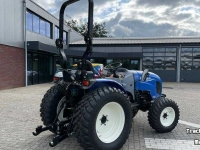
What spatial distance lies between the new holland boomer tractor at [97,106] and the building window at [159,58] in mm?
17512

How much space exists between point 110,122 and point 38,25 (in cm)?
1443

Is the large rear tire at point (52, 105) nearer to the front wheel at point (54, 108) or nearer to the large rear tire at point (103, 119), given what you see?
the front wheel at point (54, 108)

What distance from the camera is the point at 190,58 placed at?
845 inches

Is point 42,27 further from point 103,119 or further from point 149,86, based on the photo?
point 103,119

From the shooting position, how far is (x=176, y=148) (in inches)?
150

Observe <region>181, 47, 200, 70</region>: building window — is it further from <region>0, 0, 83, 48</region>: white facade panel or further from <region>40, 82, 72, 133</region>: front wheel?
<region>40, 82, 72, 133</region>: front wheel

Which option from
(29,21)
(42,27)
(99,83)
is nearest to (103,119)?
(99,83)

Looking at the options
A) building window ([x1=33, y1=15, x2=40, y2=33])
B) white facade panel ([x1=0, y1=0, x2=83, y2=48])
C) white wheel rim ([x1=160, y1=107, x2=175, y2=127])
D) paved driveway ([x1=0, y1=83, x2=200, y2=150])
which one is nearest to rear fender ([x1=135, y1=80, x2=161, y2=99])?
white wheel rim ([x1=160, y1=107, x2=175, y2=127])

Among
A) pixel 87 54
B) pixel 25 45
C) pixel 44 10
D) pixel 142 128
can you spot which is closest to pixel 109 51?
pixel 44 10

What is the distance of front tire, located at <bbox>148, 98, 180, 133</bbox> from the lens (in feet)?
14.8

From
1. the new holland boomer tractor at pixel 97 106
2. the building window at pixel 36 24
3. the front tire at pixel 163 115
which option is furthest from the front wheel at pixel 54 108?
the building window at pixel 36 24

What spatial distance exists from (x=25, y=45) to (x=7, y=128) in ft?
33.4

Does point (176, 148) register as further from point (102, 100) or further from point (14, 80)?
point (14, 80)

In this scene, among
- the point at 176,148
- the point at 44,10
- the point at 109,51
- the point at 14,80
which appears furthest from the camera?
the point at 109,51
